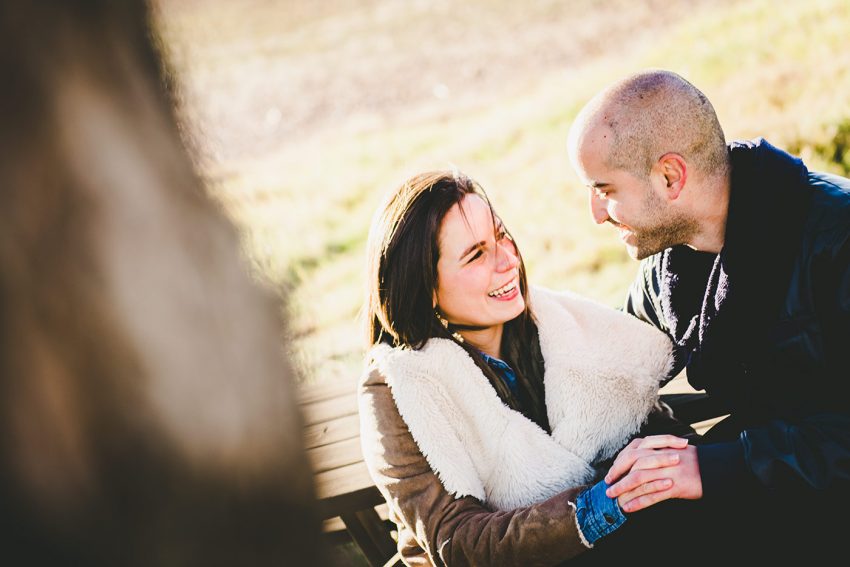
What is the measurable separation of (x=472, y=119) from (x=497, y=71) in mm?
4437

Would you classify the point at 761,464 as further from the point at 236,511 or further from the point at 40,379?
the point at 40,379

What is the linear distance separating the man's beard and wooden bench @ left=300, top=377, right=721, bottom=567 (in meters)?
0.62

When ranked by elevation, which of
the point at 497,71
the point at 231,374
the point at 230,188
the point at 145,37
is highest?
the point at 497,71

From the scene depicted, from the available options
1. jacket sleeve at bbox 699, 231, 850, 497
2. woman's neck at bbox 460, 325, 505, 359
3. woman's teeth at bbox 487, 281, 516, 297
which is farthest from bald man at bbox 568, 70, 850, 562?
woman's neck at bbox 460, 325, 505, 359

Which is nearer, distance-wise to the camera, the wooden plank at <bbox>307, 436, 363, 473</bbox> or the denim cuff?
the denim cuff

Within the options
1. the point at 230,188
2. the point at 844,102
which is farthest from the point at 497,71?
the point at 230,188

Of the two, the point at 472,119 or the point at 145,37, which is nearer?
the point at 145,37

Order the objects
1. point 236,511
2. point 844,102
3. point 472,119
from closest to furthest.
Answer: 1. point 236,511
2. point 844,102
3. point 472,119

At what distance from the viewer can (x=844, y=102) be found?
5949 millimetres

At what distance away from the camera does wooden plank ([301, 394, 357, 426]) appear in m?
2.99

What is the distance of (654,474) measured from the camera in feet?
6.32

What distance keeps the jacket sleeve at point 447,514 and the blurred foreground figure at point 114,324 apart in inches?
43.5

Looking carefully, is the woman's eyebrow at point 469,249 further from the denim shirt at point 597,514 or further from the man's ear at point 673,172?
the denim shirt at point 597,514

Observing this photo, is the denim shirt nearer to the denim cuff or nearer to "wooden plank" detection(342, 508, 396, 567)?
the denim cuff
